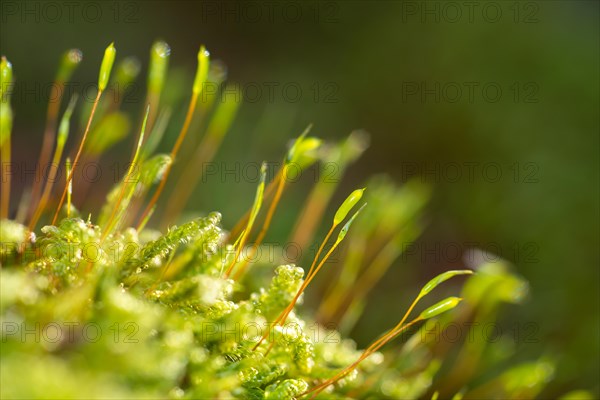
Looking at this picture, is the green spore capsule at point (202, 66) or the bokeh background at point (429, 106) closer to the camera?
the green spore capsule at point (202, 66)

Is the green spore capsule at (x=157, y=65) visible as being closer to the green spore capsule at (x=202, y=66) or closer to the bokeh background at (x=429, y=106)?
the green spore capsule at (x=202, y=66)

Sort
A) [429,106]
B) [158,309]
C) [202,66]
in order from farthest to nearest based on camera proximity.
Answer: [429,106] → [202,66] → [158,309]

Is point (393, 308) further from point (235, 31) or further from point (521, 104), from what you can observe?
point (235, 31)

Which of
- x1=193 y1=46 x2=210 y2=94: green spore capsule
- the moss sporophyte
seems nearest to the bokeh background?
the moss sporophyte

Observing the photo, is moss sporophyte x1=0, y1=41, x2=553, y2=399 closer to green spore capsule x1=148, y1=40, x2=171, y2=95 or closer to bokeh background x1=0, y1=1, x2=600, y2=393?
green spore capsule x1=148, y1=40, x2=171, y2=95

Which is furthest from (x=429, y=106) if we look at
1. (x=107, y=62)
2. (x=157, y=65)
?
(x=107, y=62)

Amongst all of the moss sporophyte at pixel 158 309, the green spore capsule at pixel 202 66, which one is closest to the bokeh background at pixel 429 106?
the moss sporophyte at pixel 158 309

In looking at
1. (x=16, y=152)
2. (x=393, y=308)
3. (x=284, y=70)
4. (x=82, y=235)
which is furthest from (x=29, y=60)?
(x=82, y=235)

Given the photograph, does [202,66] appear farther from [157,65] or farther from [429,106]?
[429,106]
